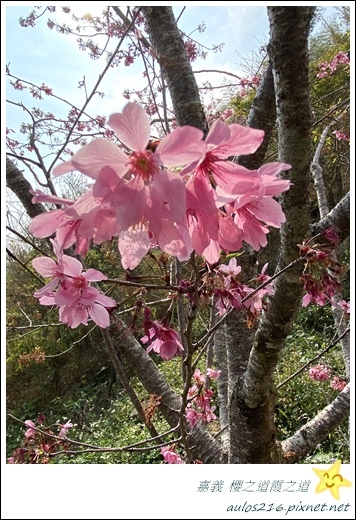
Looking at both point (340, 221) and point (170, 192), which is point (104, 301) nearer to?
point (170, 192)

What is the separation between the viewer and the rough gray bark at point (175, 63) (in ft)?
2.45

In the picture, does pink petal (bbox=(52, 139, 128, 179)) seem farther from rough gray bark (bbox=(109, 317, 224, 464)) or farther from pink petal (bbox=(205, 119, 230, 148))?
rough gray bark (bbox=(109, 317, 224, 464))

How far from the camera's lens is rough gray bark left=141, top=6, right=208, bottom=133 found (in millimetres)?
747

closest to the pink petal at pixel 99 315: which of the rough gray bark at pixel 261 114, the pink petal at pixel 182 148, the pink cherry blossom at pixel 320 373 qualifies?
the pink petal at pixel 182 148

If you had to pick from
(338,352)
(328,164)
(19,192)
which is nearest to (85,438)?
(338,352)

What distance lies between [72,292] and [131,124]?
0.22 m

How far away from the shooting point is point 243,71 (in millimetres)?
2264

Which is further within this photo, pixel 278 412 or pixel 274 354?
pixel 278 412

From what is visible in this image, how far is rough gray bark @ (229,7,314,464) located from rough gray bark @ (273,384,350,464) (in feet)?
0.57

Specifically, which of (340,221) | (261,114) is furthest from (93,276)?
(261,114)

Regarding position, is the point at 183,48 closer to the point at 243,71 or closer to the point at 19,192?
the point at 19,192

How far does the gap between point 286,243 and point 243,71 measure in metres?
2.07

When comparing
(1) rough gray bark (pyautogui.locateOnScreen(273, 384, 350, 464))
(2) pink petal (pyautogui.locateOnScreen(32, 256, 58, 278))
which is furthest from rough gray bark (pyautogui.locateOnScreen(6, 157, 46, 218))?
(1) rough gray bark (pyautogui.locateOnScreen(273, 384, 350, 464))

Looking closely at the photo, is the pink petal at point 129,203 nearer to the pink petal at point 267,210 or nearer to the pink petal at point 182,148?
the pink petal at point 182,148
